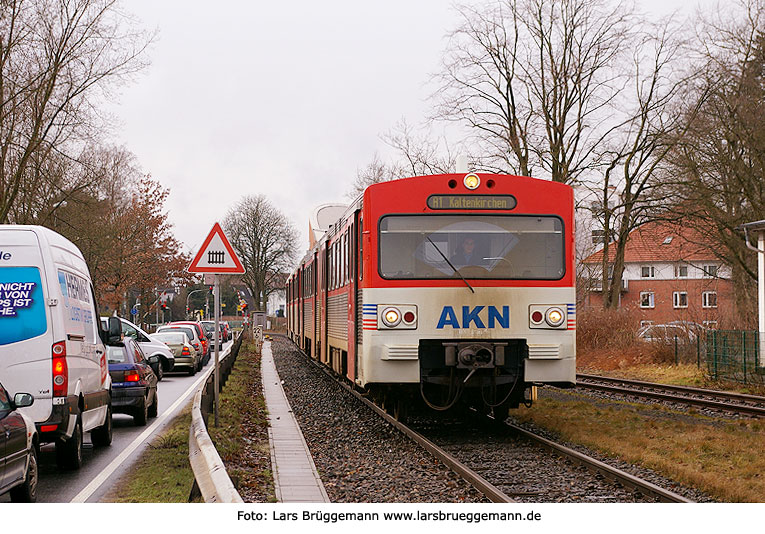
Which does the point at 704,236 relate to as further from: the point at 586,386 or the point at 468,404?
the point at 468,404

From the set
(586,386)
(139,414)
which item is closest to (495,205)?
(139,414)

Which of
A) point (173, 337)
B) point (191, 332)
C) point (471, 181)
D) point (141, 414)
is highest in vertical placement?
point (471, 181)

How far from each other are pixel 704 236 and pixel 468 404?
2339 cm

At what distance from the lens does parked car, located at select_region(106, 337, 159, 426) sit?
1536 centimetres

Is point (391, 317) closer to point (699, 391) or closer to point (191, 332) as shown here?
point (699, 391)

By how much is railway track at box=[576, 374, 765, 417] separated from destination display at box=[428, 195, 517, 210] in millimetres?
6289

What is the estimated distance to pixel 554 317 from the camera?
12.7 m

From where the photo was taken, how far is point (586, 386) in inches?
892

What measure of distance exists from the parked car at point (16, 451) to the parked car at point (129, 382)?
6739 millimetres

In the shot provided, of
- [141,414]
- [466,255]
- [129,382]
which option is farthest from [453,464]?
[141,414]

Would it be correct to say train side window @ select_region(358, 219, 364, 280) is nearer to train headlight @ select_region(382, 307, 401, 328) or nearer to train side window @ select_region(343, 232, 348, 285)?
train headlight @ select_region(382, 307, 401, 328)

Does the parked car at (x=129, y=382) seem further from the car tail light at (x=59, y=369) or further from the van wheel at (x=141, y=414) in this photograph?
the car tail light at (x=59, y=369)

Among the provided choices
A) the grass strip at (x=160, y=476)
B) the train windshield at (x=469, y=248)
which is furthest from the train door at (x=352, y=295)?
the grass strip at (x=160, y=476)

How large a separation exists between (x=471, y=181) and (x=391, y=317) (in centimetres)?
203
